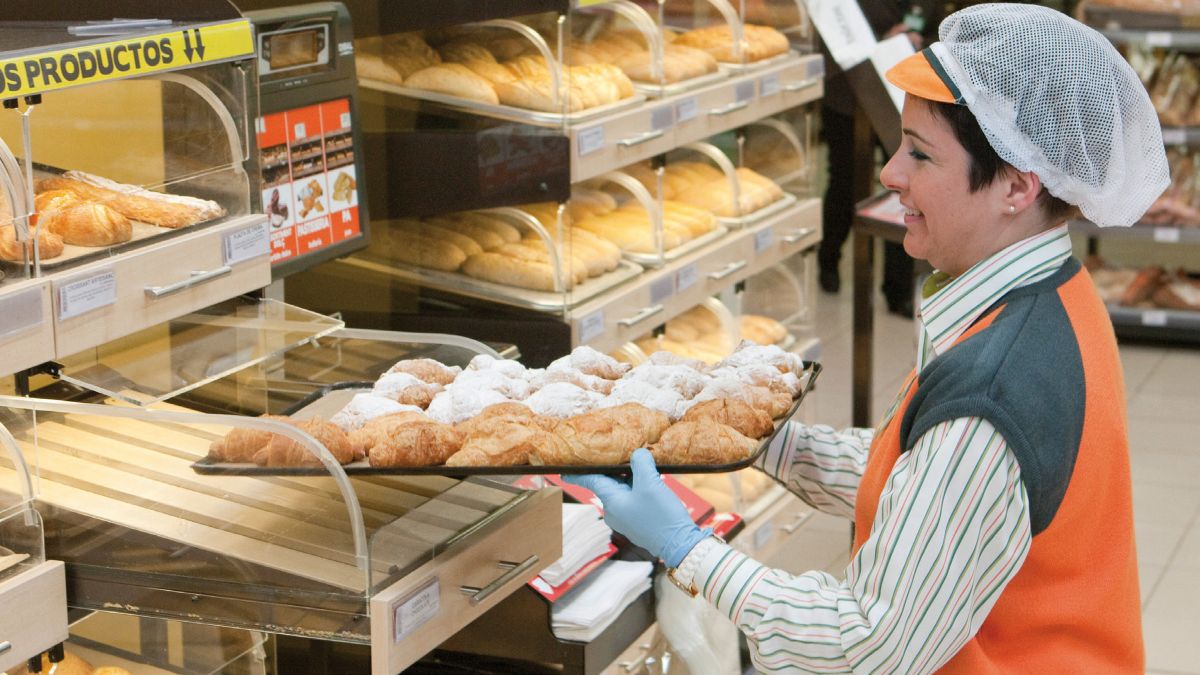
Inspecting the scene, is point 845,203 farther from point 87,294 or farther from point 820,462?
point 87,294

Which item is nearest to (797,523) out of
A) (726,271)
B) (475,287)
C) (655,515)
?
(726,271)

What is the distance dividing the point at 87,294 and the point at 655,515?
33.9 inches

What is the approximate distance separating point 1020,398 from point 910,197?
1.05ft

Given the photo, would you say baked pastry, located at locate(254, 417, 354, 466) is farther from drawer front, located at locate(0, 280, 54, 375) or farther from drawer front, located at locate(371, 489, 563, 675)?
drawer front, located at locate(0, 280, 54, 375)

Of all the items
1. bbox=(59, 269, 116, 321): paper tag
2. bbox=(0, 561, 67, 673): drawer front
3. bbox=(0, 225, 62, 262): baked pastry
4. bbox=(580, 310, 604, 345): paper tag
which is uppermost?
bbox=(0, 225, 62, 262): baked pastry

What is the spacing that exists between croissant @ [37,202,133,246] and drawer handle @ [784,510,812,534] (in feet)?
9.48

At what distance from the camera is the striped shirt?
5.62 ft

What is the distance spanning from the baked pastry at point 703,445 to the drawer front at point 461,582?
13.7 inches

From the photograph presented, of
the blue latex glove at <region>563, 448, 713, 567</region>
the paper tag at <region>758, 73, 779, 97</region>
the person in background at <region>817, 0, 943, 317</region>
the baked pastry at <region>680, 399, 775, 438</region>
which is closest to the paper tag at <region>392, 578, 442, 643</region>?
the blue latex glove at <region>563, 448, 713, 567</region>

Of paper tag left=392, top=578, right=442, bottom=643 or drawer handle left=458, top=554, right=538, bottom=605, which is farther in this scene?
drawer handle left=458, top=554, right=538, bottom=605

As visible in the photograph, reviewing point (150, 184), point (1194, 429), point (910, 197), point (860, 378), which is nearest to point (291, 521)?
point (150, 184)

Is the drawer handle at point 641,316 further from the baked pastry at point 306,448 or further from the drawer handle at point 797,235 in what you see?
the baked pastry at point 306,448

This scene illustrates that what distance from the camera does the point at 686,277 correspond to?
418 centimetres

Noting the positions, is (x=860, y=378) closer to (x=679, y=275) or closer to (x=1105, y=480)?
(x=679, y=275)
